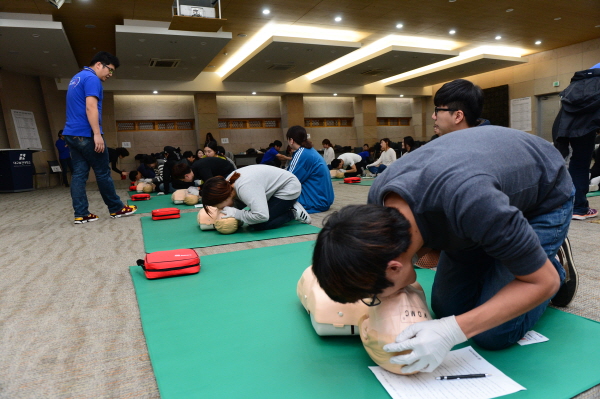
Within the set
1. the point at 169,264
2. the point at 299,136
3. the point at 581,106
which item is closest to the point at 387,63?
the point at 299,136

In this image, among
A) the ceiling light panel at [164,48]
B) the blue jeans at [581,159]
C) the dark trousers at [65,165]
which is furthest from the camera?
the dark trousers at [65,165]

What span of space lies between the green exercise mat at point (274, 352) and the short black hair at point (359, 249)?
0.35 m

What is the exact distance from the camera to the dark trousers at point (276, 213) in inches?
124

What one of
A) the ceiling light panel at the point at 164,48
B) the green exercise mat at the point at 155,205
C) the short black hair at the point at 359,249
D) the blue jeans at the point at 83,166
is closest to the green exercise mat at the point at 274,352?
the short black hair at the point at 359,249

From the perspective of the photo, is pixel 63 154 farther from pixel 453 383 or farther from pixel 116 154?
pixel 453 383

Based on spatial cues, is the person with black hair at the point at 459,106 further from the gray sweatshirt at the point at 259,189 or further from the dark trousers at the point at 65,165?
the dark trousers at the point at 65,165

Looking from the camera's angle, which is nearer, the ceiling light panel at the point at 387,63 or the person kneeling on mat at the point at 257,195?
the person kneeling on mat at the point at 257,195

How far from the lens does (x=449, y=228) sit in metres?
0.93

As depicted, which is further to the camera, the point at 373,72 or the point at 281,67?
the point at 373,72

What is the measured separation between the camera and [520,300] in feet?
2.83

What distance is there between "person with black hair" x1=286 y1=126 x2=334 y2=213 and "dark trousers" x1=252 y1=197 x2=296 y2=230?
0.78 m

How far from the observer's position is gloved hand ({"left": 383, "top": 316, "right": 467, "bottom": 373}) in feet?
3.04

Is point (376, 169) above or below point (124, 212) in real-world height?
below

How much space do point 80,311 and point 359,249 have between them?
4.67ft
